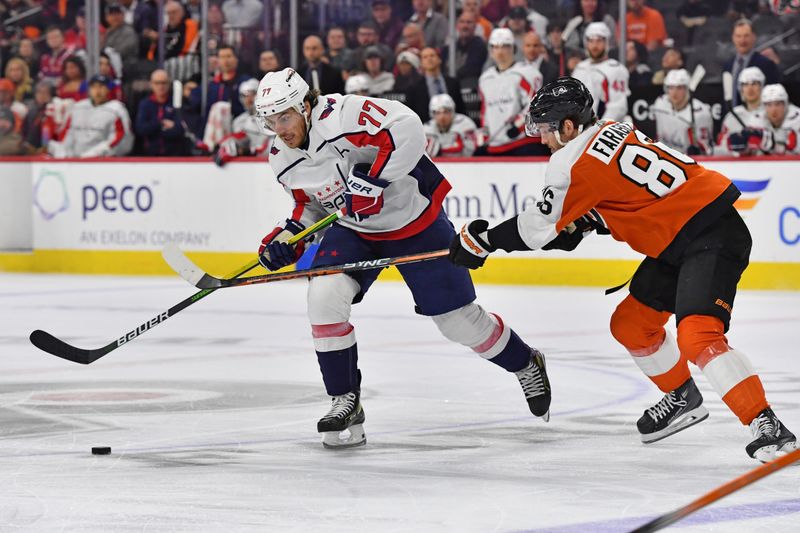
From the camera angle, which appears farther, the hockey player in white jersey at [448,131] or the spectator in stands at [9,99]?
the spectator in stands at [9,99]

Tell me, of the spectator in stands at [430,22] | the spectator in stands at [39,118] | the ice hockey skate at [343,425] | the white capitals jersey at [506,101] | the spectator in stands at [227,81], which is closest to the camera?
the ice hockey skate at [343,425]

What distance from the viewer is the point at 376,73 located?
1108 cm

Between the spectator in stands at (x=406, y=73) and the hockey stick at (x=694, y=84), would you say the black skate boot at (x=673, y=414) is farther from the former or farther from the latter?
the spectator in stands at (x=406, y=73)

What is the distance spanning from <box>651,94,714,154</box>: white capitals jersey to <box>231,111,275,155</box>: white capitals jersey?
115 inches

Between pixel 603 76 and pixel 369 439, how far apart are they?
19.0ft

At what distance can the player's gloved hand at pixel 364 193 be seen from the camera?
4.52 metres

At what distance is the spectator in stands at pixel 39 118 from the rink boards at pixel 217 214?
15.0 inches

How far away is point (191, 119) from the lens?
38.4ft

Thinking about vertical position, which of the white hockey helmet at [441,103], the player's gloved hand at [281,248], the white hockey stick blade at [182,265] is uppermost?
the player's gloved hand at [281,248]

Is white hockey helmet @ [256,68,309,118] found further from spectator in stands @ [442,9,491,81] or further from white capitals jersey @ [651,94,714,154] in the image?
spectator in stands @ [442,9,491,81]

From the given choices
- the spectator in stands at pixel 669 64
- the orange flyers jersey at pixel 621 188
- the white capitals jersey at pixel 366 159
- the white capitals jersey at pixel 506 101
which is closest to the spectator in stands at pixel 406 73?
the white capitals jersey at pixel 506 101

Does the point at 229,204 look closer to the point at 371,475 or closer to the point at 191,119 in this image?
the point at 191,119

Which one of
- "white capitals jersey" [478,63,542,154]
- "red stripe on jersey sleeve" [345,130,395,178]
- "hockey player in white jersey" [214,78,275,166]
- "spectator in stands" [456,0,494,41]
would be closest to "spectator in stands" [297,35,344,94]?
"hockey player in white jersey" [214,78,275,166]

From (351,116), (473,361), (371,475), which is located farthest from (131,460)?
(473,361)
